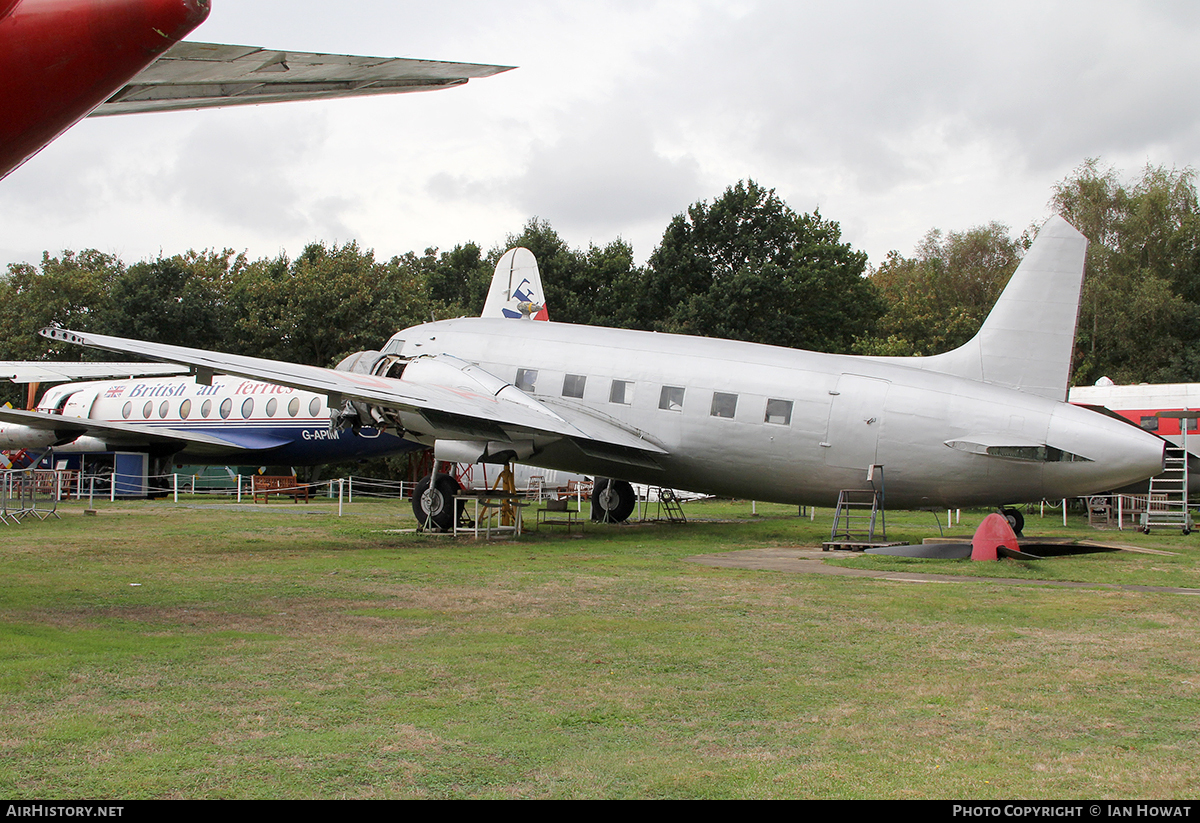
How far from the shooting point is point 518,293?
29.2 m

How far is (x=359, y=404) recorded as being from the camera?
20531 mm

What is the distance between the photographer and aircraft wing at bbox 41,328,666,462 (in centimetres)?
1686

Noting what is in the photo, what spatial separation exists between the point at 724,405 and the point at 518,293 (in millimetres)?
12531

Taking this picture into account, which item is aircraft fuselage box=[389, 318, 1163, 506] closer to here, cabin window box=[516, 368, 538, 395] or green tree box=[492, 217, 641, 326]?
cabin window box=[516, 368, 538, 395]

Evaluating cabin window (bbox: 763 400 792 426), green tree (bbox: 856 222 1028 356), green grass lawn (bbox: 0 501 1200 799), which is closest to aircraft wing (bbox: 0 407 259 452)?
green grass lawn (bbox: 0 501 1200 799)

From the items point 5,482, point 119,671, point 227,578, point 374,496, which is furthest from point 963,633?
point 374,496

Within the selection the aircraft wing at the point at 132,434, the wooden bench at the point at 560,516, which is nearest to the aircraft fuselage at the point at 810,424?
the wooden bench at the point at 560,516

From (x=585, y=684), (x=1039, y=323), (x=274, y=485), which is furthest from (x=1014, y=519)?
(x=274, y=485)

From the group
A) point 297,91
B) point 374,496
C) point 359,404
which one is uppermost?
point 297,91

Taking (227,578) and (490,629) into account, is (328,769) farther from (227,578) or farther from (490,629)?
(227,578)

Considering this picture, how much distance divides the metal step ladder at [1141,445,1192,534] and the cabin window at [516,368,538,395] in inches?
558

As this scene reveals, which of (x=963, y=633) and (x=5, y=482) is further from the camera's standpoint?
(x=5, y=482)

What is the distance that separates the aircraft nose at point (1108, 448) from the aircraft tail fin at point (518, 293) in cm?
1651

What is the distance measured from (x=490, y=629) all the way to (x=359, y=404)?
12496mm
